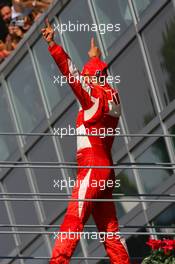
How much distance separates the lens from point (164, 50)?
20281 millimetres

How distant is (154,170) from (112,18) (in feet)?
6.71

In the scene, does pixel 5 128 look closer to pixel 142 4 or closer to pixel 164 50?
pixel 142 4

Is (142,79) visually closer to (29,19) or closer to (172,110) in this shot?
(172,110)

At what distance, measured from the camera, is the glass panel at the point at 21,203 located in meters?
23.1

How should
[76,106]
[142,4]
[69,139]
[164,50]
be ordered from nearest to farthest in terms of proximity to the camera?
[164,50] → [142,4] → [76,106] → [69,139]

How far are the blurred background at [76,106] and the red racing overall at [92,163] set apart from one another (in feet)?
8.83

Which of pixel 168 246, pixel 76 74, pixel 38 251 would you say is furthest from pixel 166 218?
pixel 76 74

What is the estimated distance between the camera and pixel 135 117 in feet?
67.7

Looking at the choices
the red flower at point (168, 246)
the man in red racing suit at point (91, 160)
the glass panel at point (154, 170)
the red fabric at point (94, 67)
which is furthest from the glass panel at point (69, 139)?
the man in red racing suit at point (91, 160)

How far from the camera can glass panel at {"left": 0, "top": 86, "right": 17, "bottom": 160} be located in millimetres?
23953

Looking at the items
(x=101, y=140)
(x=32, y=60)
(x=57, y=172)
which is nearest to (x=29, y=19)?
(x=32, y=60)

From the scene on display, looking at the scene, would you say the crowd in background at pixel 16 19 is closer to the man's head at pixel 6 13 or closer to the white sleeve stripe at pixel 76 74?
the man's head at pixel 6 13

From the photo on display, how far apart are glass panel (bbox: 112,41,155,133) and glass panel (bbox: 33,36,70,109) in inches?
66.5

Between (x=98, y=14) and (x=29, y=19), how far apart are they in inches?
68.5
